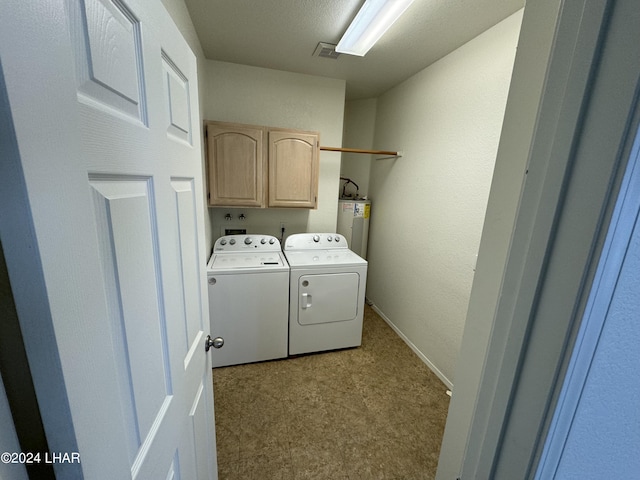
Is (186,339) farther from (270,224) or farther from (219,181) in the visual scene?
(270,224)

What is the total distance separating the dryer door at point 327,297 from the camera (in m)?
2.26

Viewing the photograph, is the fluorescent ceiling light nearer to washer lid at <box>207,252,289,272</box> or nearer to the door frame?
the door frame

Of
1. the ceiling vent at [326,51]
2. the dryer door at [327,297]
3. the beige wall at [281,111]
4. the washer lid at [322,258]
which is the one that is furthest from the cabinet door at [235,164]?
the dryer door at [327,297]

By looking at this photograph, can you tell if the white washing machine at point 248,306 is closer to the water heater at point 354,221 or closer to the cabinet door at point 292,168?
the cabinet door at point 292,168

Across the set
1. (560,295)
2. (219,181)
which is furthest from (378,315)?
(560,295)

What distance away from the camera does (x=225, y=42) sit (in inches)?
81.5

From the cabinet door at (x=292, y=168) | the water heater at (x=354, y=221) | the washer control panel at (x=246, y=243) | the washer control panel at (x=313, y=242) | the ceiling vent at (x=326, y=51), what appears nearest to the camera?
the ceiling vent at (x=326, y=51)

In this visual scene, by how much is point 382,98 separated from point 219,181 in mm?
2229

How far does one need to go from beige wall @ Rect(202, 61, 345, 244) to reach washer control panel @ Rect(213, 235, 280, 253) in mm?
229

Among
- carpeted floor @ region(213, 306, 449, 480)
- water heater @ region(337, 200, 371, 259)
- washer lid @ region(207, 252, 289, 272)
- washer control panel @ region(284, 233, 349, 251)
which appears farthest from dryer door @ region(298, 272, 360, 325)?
water heater @ region(337, 200, 371, 259)

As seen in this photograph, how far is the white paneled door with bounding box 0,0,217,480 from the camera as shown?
280 mm

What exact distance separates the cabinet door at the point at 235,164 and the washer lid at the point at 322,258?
64cm

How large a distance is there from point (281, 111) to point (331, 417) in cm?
274

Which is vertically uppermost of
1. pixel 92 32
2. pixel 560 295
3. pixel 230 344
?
pixel 92 32
